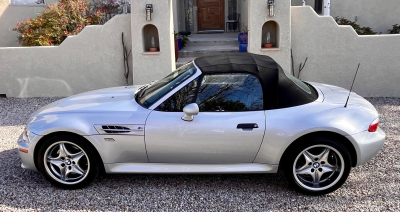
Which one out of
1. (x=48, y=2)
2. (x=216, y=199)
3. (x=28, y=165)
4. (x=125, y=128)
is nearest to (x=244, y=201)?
(x=216, y=199)

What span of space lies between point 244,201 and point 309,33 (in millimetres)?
5063

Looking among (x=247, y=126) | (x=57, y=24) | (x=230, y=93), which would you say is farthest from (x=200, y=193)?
(x=57, y=24)

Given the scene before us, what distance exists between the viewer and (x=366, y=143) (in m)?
3.90

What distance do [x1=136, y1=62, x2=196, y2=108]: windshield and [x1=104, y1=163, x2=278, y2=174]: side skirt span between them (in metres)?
0.68

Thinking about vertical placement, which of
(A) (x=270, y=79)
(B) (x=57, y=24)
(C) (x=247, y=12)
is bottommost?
(A) (x=270, y=79)

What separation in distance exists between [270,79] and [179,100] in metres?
1.03

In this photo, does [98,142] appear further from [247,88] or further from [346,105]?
[346,105]

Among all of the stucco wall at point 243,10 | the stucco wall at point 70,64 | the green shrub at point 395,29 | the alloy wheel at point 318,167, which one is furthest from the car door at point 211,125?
the green shrub at point 395,29

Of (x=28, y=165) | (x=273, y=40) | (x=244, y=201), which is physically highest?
(x=273, y=40)

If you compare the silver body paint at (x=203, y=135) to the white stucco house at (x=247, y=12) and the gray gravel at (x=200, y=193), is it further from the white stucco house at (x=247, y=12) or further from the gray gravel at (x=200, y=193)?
the white stucco house at (x=247, y=12)

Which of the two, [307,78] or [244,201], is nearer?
[244,201]

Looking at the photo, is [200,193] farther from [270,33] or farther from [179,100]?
[270,33]

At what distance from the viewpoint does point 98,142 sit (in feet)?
13.1

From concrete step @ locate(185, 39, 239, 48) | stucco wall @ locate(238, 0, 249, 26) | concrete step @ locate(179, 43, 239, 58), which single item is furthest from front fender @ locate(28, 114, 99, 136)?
stucco wall @ locate(238, 0, 249, 26)
